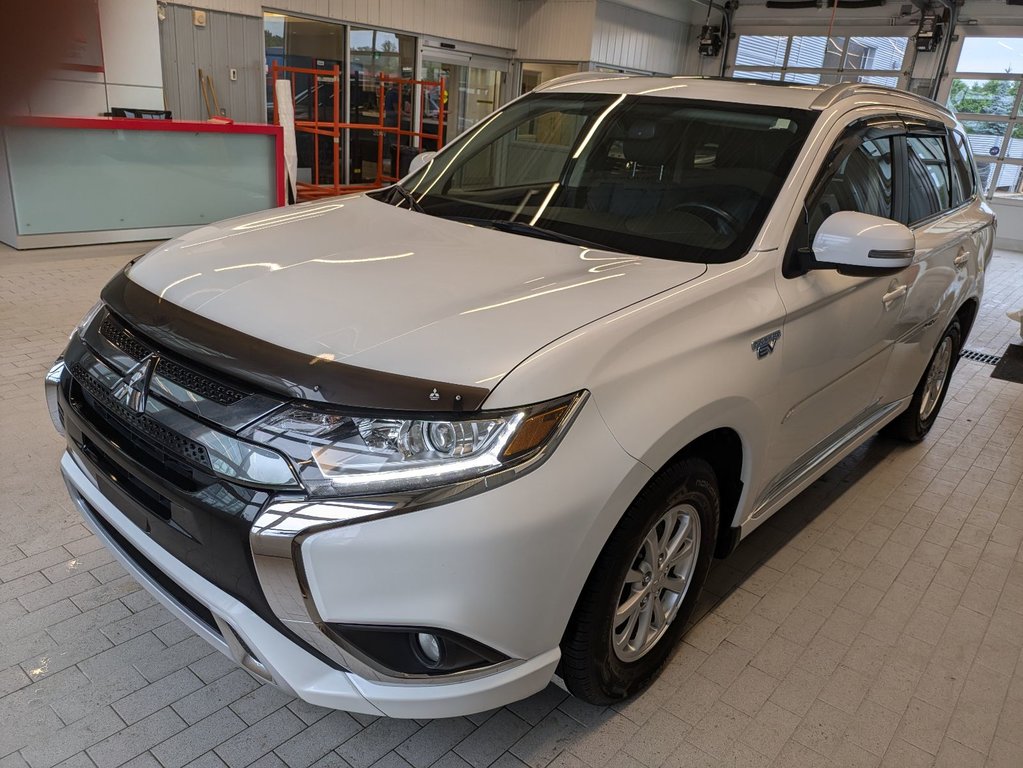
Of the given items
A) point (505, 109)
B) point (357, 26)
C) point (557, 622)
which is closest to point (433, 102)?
point (357, 26)

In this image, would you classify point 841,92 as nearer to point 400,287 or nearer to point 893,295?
point 893,295

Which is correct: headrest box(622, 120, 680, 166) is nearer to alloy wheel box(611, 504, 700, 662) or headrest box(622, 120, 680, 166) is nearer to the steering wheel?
the steering wheel

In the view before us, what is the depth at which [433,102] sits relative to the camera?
1237cm

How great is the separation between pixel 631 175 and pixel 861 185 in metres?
0.76

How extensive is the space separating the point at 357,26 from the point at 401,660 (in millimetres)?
10918

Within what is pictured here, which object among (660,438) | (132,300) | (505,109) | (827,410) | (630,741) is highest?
(505,109)

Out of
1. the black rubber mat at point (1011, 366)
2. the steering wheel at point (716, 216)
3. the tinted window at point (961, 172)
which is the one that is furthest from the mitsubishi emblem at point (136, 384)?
the black rubber mat at point (1011, 366)

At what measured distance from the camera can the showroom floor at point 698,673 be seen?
74.1 inches

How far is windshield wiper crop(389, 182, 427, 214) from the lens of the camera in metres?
2.68

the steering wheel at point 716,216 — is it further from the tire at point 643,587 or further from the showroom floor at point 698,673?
the showroom floor at point 698,673

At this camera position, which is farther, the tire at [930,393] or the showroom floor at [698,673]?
the tire at [930,393]

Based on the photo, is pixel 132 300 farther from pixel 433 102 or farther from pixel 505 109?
pixel 433 102

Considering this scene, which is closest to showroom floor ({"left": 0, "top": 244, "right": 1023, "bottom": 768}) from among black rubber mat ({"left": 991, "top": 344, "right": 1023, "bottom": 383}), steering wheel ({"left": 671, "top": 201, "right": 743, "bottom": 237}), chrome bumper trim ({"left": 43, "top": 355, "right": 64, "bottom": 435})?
chrome bumper trim ({"left": 43, "top": 355, "right": 64, "bottom": 435})

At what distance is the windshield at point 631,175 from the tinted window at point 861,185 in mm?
170
